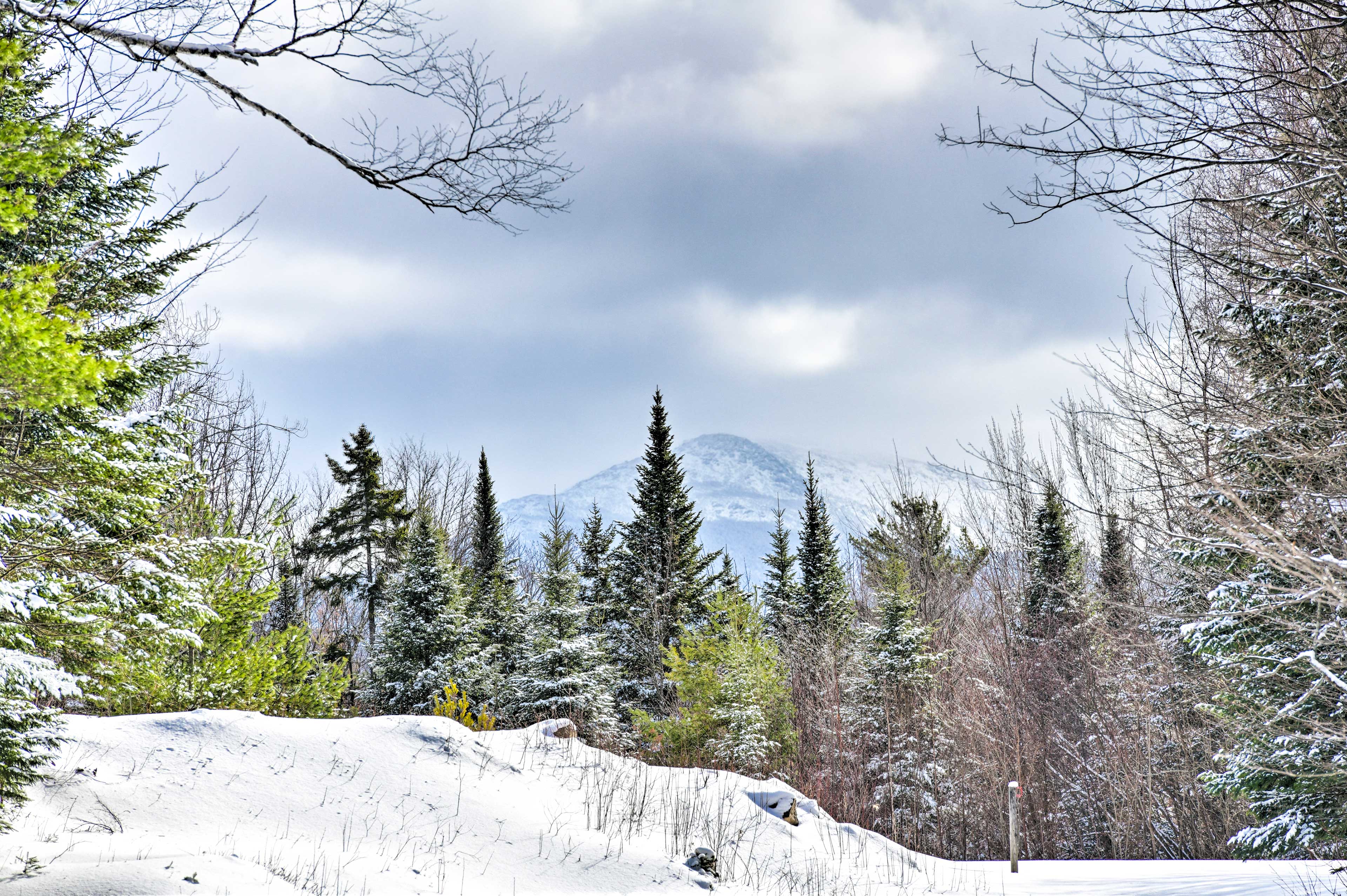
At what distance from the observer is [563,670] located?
18016mm

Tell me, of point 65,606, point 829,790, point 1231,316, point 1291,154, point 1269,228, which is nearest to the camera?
point 1291,154

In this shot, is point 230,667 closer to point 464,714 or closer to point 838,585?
point 464,714

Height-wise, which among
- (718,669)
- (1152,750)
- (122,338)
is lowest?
(1152,750)

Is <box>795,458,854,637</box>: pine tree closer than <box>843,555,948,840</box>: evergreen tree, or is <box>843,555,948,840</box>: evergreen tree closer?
<box>843,555,948,840</box>: evergreen tree

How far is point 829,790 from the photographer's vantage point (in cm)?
1738

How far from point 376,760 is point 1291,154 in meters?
8.78

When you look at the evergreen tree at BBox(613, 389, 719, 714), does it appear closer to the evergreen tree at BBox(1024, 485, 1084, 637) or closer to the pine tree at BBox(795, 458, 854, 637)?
the pine tree at BBox(795, 458, 854, 637)

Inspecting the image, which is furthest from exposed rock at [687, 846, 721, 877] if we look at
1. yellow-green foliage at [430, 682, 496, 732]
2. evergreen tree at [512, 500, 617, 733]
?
evergreen tree at [512, 500, 617, 733]

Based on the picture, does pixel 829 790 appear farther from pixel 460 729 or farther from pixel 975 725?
pixel 460 729

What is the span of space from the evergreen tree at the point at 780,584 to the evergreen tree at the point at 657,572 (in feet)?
9.40

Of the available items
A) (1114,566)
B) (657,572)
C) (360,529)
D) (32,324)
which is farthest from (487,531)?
(32,324)

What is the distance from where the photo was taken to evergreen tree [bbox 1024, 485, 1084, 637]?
75.8 feet

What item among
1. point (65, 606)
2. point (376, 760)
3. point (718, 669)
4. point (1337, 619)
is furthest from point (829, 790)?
point (65, 606)

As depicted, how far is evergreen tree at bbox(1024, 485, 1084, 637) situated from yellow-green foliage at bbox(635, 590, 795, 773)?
10598mm
